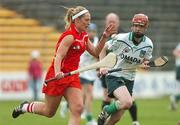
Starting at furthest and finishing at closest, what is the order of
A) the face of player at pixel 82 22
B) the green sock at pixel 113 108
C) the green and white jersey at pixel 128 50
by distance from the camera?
the green and white jersey at pixel 128 50, the green sock at pixel 113 108, the face of player at pixel 82 22

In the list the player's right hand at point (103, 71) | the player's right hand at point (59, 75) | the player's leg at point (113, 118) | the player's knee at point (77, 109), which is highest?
the player's right hand at point (59, 75)

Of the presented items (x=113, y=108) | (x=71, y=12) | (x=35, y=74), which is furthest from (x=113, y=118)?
(x=35, y=74)

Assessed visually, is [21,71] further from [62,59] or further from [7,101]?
[62,59]

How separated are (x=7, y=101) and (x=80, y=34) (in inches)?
608

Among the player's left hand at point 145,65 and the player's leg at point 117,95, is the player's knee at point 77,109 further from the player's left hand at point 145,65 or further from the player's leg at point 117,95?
the player's left hand at point 145,65

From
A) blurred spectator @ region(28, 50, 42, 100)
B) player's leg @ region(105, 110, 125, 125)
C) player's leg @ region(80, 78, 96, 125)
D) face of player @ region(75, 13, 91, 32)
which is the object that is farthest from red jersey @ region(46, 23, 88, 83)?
blurred spectator @ region(28, 50, 42, 100)

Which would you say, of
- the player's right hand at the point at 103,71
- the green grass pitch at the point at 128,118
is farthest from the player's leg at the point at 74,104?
the green grass pitch at the point at 128,118

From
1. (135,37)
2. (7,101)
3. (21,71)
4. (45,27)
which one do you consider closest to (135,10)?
(45,27)

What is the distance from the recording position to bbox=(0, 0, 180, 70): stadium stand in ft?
105

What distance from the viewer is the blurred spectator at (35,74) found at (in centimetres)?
2708

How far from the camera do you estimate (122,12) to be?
32.7m

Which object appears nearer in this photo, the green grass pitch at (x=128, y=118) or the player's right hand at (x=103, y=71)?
the player's right hand at (x=103, y=71)

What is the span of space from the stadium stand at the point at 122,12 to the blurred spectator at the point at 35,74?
15.4 feet

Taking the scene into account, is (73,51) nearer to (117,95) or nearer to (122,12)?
(117,95)
